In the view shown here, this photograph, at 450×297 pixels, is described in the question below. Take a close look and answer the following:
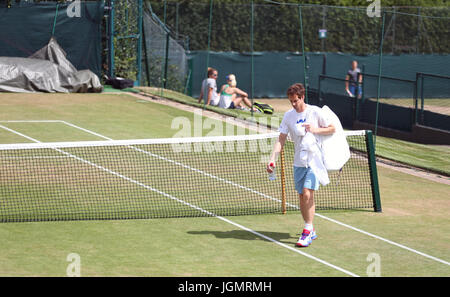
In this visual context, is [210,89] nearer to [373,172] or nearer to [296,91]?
[373,172]

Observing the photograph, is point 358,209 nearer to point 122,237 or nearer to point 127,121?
point 122,237

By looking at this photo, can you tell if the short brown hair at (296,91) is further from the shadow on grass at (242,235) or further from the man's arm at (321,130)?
the shadow on grass at (242,235)

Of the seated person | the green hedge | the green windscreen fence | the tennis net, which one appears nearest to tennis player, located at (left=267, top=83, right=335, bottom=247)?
the tennis net

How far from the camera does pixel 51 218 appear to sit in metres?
9.41

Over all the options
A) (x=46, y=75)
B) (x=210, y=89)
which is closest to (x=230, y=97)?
(x=210, y=89)

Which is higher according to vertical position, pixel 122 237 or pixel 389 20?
pixel 389 20

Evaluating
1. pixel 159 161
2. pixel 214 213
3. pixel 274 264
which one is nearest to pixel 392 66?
pixel 159 161

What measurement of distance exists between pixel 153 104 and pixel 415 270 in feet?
44.4

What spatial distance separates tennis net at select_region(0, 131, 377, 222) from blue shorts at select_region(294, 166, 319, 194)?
161cm

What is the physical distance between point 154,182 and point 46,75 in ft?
35.0

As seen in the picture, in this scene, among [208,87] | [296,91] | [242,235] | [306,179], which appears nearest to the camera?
[296,91]

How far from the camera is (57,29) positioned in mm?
23078

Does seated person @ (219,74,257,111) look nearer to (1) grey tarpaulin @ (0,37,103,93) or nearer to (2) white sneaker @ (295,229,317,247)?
(1) grey tarpaulin @ (0,37,103,93)

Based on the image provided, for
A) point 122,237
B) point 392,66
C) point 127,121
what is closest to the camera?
point 122,237
